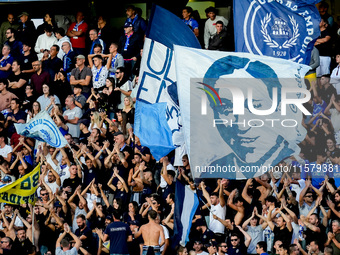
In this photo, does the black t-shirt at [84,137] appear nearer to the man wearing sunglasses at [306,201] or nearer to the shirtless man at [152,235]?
the shirtless man at [152,235]

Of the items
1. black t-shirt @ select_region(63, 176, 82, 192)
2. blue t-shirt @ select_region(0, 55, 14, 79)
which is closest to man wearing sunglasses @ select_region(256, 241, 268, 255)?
black t-shirt @ select_region(63, 176, 82, 192)

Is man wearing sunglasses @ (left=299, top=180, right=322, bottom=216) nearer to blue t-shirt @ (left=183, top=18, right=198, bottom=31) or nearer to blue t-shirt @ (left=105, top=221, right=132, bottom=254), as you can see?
blue t-shirt @ (left=105, top=221, right=132, bottom=254)

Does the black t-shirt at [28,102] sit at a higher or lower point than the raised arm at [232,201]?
higher

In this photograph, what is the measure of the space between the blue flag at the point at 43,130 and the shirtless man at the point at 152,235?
3059 mm

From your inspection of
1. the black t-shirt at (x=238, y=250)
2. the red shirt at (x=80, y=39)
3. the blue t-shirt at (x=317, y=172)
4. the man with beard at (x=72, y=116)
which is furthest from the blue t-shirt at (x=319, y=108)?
the red shirt at (x=80, y=39)

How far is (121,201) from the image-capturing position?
1817 centimetres

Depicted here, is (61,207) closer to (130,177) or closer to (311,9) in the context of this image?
(130,177)

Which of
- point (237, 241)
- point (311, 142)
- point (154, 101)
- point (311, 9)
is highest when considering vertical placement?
point (311, 9)

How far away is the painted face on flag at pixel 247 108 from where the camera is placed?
1544 cm

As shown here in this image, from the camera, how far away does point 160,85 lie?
1666cm

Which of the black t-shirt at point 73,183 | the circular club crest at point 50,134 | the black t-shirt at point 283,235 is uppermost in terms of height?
the circular club crest at point 50,134

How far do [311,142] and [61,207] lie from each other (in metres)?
5.34

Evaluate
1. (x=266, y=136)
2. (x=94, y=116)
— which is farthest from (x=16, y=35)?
(x=266, y=136)

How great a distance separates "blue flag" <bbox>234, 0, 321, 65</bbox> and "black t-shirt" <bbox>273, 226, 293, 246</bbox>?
3123 millimetres
